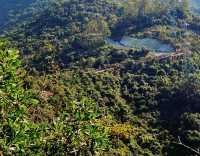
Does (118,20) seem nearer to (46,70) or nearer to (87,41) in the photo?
(87,41)

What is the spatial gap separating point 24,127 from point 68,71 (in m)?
74.4

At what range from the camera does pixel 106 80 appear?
3501 inches

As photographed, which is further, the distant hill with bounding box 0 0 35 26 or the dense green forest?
the distant hill with bounding box 0 0 35 26

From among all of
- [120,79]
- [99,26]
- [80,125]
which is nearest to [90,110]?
[80,125]

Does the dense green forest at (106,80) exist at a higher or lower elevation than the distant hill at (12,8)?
higher

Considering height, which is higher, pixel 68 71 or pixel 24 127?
pixel 24 127

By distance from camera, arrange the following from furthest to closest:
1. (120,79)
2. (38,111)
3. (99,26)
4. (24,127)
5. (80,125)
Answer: (99,26) → (120,79) → (38,111) → (80,125) → (24,127)

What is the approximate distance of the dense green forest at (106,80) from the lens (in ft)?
70.0

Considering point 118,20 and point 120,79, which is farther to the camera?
point 118,20

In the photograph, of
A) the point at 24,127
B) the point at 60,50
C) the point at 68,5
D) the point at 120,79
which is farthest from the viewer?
the point at 68,5

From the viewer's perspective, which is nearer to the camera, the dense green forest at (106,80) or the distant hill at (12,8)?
the dense green forest at (106,80)

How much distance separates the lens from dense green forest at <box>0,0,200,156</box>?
21.3 meters

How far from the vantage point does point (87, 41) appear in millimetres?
111250

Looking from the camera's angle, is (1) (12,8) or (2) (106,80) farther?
(1) (12,8)
